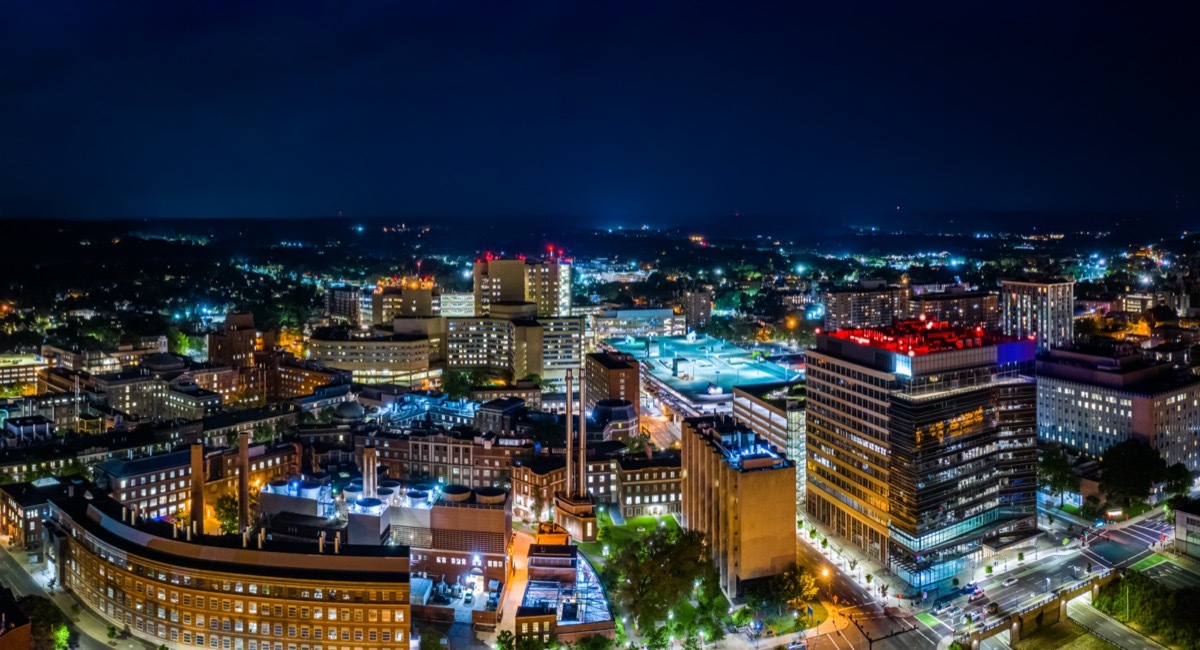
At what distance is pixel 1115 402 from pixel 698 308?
175 ft

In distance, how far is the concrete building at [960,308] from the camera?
7662cm

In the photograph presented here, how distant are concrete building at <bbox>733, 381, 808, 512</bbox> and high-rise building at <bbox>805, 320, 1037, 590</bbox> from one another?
381 centimetres

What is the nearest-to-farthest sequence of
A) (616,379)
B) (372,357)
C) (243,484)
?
1. (243,484)
2. (616,379)
3. (372,357)

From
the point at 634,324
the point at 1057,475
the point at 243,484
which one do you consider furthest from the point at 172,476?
the point at 634,324

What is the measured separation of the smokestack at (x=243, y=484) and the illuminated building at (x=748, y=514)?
15.9 m

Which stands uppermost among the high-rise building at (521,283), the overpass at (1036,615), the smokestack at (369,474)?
the high-rise building at (521,283)

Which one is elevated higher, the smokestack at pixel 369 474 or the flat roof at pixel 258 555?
the smokestack at pixel 369 474

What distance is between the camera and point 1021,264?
133 m

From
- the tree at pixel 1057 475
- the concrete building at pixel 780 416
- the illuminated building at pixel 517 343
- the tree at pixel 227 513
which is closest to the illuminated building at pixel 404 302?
the illuminated building at pixel 517 343

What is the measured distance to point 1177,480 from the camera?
36781 millimetres

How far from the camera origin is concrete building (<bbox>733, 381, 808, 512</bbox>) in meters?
37.4

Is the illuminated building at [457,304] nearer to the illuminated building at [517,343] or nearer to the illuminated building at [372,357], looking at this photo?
the illuminated building at [517,343]

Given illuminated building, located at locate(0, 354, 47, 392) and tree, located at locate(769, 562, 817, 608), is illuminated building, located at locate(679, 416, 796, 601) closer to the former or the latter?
tree, located at locate(769, 562, 817, 608)

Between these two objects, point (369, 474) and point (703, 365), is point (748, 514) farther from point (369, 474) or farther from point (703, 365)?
point (703, 365)
